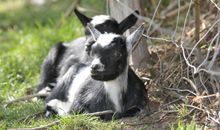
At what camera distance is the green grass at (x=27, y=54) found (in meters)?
6.66

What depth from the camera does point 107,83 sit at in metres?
6.60

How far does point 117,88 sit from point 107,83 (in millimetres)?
108

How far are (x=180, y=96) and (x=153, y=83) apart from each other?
1.79ft

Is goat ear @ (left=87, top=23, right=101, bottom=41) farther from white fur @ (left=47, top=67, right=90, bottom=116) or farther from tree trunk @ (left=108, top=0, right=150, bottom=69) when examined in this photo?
Result: tree trunk @ (left=108, top=0, right=150, bottom=69)

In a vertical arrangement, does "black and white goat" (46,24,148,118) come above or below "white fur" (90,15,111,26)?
below

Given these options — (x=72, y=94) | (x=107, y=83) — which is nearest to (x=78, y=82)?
(x=72, y=94)

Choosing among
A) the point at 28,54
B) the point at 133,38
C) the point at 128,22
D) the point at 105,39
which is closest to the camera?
the point at 105,39

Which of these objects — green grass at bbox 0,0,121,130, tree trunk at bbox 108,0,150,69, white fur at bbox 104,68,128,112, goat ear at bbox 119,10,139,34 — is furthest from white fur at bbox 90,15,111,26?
green grass at bbox 0,0,121,130

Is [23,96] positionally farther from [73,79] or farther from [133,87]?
[133,87]

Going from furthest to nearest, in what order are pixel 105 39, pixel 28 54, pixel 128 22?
pixel 28 54, pixel 128 22, pixel 105 39

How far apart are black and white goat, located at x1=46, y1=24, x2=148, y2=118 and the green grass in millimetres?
274

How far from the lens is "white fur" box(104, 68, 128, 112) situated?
6590mm

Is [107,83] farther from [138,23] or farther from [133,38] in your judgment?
[138,23]

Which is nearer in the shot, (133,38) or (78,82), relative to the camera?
(133,38)
